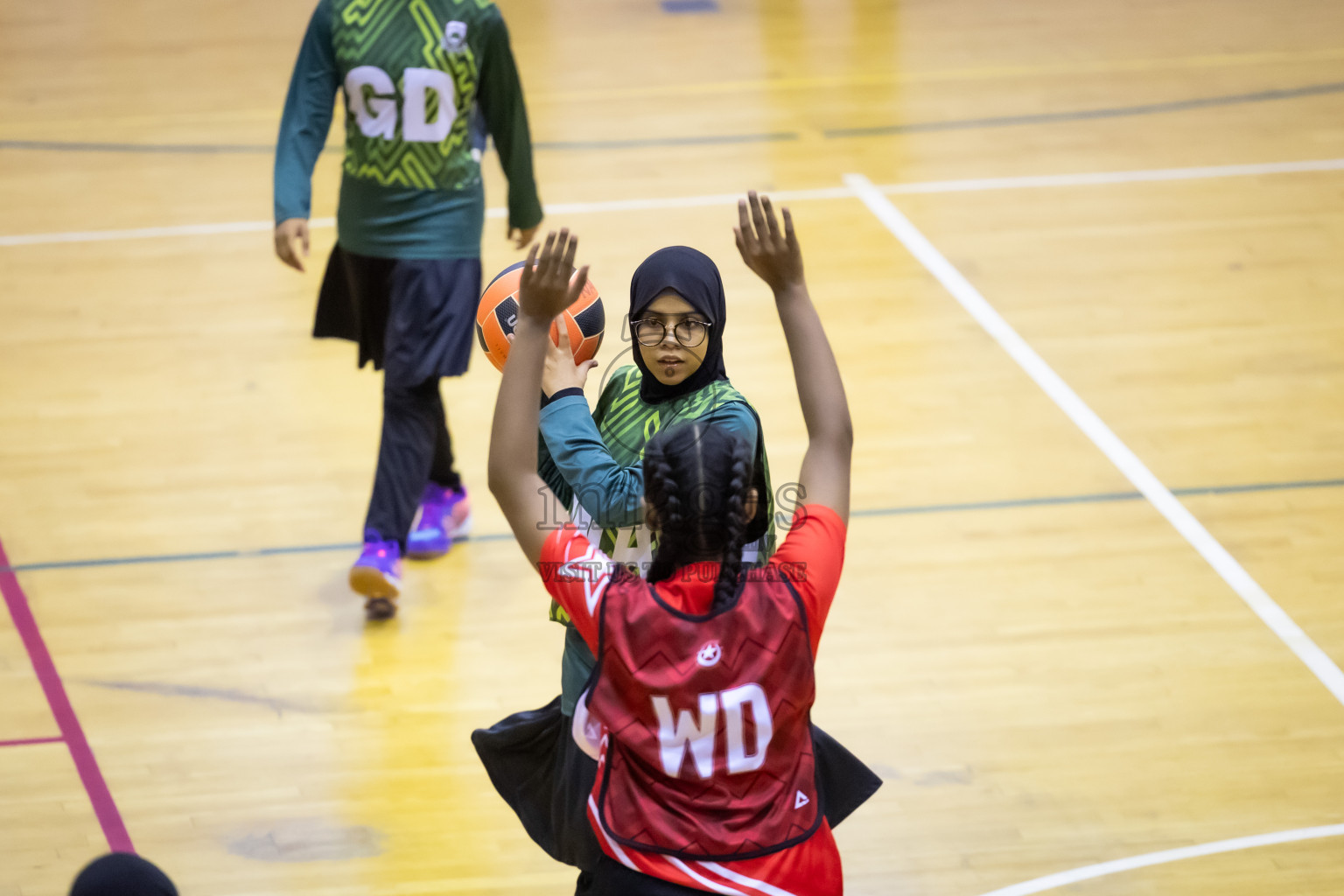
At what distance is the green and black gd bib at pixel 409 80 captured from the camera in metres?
4.15

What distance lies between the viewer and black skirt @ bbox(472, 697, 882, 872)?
2.46 meters

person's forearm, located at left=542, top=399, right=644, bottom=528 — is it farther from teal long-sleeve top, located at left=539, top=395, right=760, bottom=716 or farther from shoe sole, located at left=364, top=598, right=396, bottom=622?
shoe sole, located at left=364, top=598, right=396, bottom=622

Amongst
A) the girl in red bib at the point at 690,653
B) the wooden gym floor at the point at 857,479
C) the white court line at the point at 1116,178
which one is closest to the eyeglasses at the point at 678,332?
the girl in red bib at the point at 690,653

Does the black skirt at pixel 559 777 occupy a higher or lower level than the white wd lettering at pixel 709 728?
lower

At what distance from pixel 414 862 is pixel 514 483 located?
160 cm

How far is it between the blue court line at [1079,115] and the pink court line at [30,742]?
226 inches

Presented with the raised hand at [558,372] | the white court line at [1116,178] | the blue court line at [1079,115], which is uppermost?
the raised hand at [558,372]

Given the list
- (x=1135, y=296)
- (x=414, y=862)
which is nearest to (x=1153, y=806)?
(x=414, y=862)

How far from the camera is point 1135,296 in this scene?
247 inches

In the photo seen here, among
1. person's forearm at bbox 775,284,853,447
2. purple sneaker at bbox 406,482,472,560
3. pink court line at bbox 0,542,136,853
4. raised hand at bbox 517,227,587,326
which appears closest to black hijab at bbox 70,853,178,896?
raised hand at bbox 517,227,587,326

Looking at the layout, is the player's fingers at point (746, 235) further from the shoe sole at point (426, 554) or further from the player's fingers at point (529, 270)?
the shoe sole at point (426, 554)

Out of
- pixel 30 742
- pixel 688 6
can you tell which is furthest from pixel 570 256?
pixel 688 6

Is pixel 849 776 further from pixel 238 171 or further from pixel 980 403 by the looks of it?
pixel 238 171

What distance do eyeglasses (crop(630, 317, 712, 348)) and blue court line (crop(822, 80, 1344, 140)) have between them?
6168 mm
